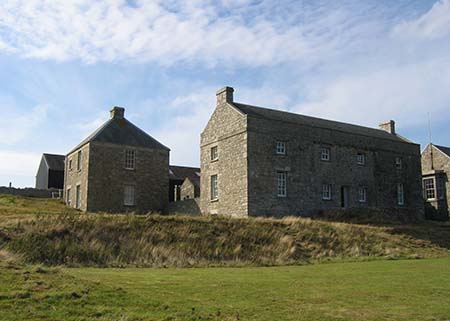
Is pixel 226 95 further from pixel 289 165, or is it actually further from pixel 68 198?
pixel 68 198

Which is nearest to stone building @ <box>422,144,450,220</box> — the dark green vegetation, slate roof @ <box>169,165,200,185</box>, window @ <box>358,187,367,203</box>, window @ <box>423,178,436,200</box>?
window @ <box>423,178,436,200</box>

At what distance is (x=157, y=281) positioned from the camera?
1145 cm

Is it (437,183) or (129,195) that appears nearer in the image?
(129,195)

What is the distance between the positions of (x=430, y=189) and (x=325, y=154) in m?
16.5

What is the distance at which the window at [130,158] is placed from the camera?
1515 inches

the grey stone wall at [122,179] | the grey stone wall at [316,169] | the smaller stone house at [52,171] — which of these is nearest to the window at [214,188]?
the grey stone wall at [316,169]

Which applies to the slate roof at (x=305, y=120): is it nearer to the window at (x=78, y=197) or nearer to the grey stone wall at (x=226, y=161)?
the grey stone wall at (x=226, y=161)

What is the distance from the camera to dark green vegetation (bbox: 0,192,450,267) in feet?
59.4

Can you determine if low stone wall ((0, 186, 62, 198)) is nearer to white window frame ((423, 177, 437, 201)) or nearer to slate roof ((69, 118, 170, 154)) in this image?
slate roof ((69, 118, 170, 154))

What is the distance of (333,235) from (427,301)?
640 inches

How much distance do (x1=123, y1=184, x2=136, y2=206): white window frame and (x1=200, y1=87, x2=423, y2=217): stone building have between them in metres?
6.04

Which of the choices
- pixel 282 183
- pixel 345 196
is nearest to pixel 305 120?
pixel 345 196

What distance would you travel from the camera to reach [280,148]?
3238cm

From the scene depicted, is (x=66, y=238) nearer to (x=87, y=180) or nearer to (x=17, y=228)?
(x=17, y=228)
